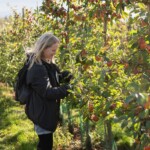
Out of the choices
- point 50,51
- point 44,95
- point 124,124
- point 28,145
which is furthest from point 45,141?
point 124,124

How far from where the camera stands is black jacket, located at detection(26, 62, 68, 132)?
359 cm

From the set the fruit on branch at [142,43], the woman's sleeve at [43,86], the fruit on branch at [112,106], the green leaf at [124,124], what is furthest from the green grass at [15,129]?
the green leaf at [124,124]

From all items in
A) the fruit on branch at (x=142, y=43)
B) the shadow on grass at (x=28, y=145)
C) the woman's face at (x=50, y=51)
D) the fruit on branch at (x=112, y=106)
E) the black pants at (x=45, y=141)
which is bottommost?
the shadow on grass at (x=28, y=145)

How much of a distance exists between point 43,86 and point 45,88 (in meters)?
0.03

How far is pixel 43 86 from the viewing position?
358 centimetres

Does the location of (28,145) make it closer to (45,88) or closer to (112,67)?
(45,88)

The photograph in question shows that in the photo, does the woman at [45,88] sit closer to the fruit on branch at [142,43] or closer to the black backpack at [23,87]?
the black backpack at [23,87]

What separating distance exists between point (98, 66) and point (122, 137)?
2.42 meters

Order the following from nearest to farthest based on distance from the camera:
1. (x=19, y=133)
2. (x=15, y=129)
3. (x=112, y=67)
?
(x=112, y=67)
(x=19, y=133)
(x=15, y=129)

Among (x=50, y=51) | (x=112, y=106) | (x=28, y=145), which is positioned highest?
(x=50, y=51)

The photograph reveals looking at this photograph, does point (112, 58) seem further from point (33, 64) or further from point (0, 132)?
point (0, 132)

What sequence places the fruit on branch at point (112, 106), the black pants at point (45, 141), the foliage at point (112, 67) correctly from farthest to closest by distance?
1. the black pants at point (45, 141)
2. the fruit on branch at point (112, 106)
3. the foliage at point (112, 67)

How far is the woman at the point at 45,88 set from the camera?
11.8ft

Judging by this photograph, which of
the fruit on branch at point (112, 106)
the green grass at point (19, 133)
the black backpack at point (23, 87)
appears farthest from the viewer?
the green grass at point (19, 133)
